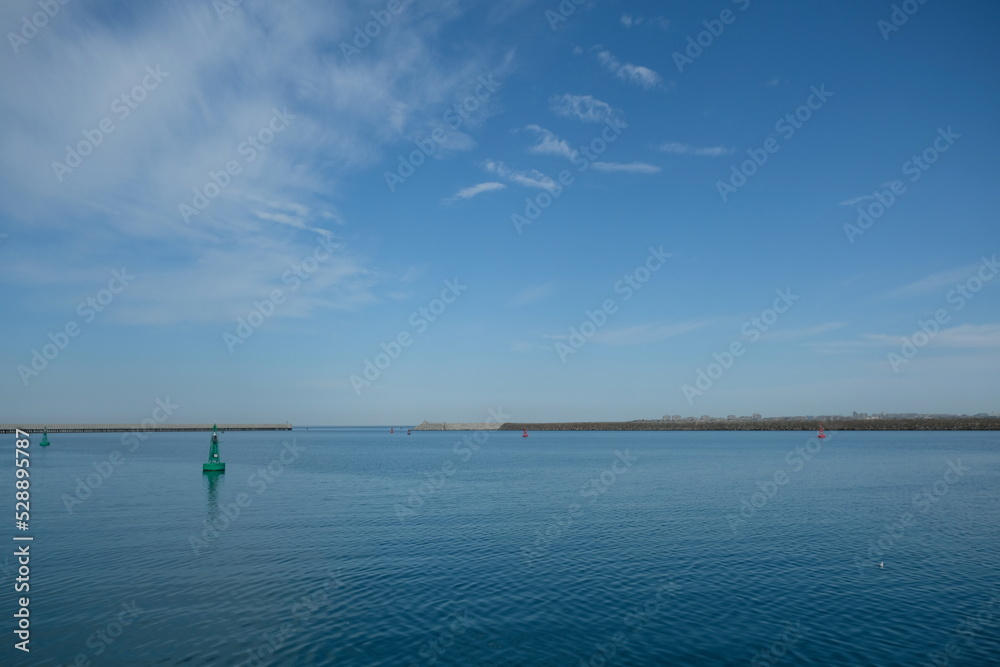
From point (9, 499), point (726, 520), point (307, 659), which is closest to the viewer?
point (307, 659)

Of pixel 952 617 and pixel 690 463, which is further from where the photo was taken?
pixel 690 463

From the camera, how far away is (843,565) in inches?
1159

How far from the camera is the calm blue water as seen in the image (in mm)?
19234

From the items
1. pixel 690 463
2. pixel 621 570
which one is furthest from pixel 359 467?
pixel 621 570

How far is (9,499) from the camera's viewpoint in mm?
51531

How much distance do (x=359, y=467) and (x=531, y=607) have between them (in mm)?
73209

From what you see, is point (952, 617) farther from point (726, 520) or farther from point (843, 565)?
point (726, 520)

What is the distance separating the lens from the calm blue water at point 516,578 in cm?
1923

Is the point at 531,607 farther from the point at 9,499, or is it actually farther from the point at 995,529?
the point at 9,499

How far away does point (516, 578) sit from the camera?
27.3m

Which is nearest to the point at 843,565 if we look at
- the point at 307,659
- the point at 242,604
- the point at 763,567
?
the point at 763,567

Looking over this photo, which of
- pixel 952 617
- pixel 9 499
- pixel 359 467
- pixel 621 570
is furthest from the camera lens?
pixel 359 467

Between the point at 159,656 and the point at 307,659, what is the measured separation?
4777mm

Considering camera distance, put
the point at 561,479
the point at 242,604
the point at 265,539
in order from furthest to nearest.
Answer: the point at 561,479
the point at 265,539
the point at 242,604
